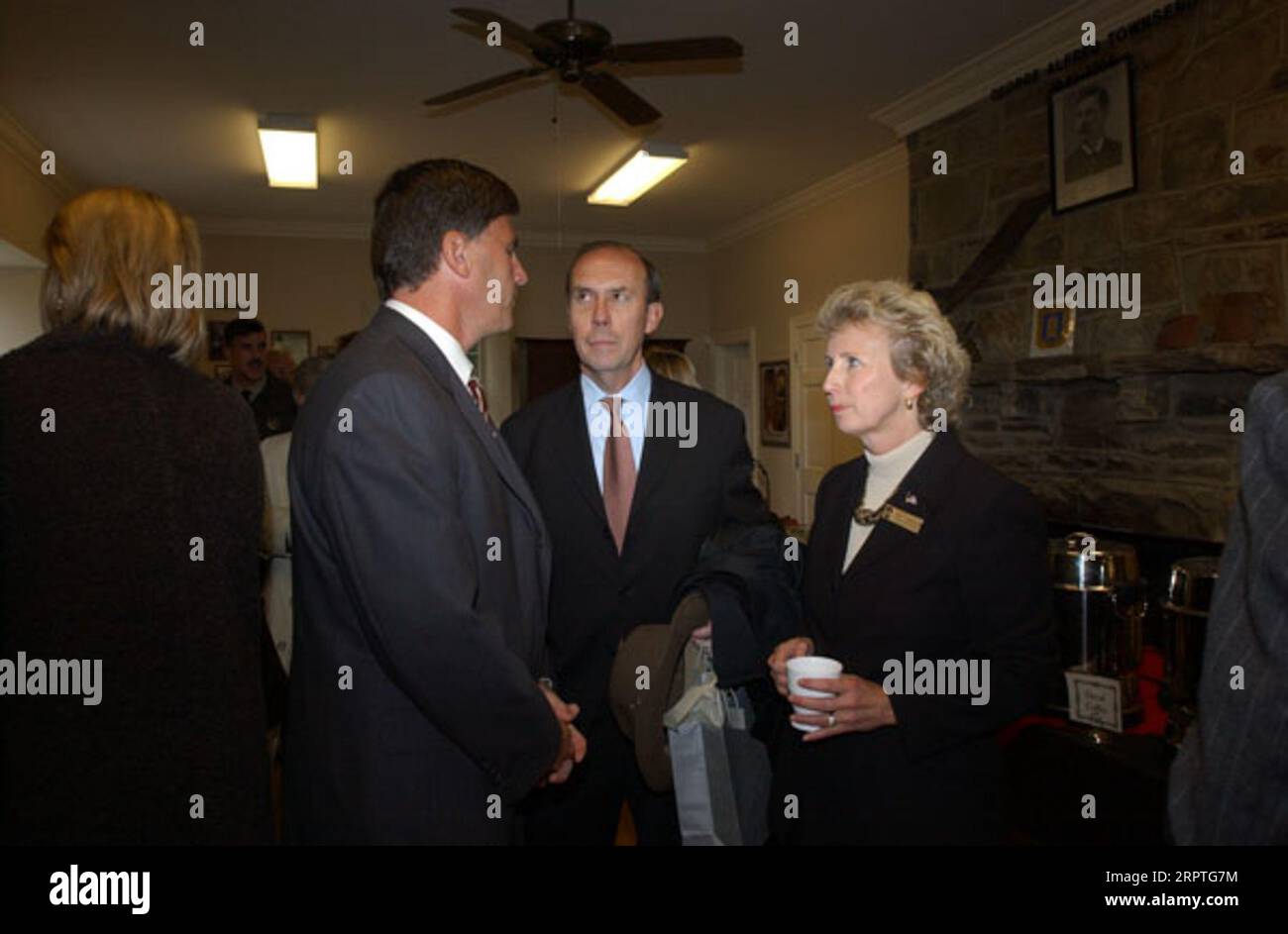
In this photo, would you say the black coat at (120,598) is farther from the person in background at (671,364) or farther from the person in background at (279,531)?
the person in background at (671,364)

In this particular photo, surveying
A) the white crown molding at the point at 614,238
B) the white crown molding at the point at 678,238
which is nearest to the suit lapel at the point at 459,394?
the white crown molding at the point at 678,238

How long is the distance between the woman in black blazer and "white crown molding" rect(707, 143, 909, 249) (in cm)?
463

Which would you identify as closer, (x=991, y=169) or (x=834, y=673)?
(x=834, y=673)

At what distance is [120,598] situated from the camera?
44.6 inches

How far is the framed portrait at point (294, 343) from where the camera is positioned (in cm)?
791

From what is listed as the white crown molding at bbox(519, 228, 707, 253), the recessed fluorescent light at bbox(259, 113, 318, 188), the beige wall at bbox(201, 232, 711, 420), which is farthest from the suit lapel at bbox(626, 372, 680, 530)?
the white crown molding at bbox(519, 228, 707, 253)

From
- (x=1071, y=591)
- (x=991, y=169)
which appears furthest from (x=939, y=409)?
(x=991, y=169)

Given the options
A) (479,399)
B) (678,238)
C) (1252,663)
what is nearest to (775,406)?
(678,238)

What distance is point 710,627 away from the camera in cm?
172
